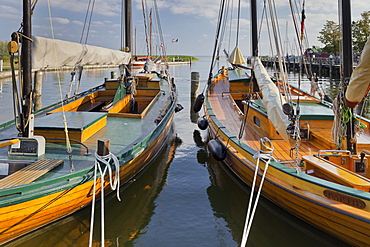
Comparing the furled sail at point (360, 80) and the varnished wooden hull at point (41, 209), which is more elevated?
the furled sail at point (360, 80)

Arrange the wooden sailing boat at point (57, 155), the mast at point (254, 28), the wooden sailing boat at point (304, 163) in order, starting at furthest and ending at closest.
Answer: the mast at point (254, 28) → the wooden sailing boat at point (57, 155) → the wooden sailing boat at point (304, 163)

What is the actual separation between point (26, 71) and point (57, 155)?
6.13 feet

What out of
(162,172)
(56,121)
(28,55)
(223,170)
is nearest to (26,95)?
(28,55)

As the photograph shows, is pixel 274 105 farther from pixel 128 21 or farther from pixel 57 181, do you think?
pixel 128 21

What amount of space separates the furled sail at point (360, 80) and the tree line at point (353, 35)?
1565 inches

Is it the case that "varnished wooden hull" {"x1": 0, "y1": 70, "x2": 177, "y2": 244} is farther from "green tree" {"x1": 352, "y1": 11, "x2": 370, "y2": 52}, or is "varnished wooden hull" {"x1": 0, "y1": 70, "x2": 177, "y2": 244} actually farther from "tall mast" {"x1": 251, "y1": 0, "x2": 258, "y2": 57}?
"green tree" {"x1": 352, "y1": 11, "x2": 370, "y2": 52}

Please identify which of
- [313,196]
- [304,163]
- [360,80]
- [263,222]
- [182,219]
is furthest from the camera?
[182,219]

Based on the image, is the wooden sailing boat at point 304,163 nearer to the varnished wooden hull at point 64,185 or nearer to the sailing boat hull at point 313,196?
the sailing boat hull at point 313,196

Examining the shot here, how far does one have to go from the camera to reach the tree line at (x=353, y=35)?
149 feet

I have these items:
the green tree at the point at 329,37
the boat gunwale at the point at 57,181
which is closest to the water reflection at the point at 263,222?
the boat gunwale at the point at 57,181

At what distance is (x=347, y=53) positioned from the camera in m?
7.01

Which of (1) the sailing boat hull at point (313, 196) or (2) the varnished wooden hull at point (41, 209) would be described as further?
(2) the varnished wooden hull at point (41, 209)

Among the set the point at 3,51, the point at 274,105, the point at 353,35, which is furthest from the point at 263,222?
the point at 3,51

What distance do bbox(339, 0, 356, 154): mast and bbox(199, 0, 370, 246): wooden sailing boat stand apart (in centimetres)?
2
